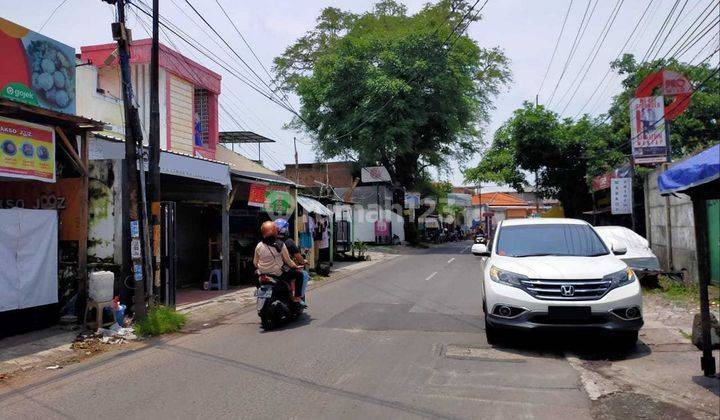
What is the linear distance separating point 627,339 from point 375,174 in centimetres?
3163

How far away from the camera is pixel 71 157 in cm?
979

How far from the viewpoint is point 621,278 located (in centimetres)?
687

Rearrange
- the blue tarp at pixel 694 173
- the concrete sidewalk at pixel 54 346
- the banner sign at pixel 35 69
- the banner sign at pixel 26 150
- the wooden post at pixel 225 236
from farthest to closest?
the wooden post at pixel 225 236 → the banner sign at pixel 35 69 → the banner sign at pixel 26 150 → the concrete sidewalk at pixel 54 346 → the blue tarp at pixel 694 173

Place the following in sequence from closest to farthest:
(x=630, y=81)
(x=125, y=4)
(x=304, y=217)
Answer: (x=125, y=4) < (x=304, y=217) < (x=630, y=81)

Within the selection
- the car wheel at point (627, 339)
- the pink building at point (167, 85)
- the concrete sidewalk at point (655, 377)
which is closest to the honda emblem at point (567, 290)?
the concrete sidewalk at point (655, 377)

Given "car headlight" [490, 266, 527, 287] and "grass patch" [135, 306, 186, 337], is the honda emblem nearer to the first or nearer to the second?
"car headlight" [490, 266, 527, 287]

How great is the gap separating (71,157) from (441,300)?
25.8ft

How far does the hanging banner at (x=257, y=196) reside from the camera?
15359mm

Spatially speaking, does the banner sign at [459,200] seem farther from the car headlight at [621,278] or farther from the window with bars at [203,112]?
the car headlight at [621,278]

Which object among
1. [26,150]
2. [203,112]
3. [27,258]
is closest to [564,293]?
[27,258]

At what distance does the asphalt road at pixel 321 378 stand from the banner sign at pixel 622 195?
37.8 ft

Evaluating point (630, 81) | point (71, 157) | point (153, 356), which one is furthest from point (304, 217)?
point (630, 81)

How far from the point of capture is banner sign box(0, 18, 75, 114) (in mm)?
9281

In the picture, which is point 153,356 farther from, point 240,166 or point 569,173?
point 569,173
